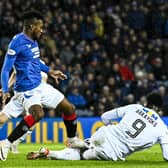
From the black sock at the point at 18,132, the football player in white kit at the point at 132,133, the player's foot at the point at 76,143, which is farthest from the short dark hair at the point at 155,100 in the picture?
the black sock at the point at 18,132

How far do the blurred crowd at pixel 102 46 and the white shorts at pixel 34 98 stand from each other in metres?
9.16

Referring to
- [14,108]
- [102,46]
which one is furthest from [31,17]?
[102,46]

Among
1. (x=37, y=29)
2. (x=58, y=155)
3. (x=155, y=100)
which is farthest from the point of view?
(x=37, y=29)

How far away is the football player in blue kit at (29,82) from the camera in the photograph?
11.2 m

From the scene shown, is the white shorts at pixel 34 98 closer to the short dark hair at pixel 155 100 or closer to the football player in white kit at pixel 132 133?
the football player in white kit at pixel 132 133

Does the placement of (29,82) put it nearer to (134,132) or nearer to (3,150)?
(3,150)

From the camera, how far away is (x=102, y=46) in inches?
976

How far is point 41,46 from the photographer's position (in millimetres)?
23000

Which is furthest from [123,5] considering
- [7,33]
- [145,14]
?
[7,33]

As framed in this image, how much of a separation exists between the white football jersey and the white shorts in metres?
1.06

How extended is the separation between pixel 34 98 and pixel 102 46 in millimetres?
13359

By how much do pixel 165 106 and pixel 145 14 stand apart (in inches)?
212

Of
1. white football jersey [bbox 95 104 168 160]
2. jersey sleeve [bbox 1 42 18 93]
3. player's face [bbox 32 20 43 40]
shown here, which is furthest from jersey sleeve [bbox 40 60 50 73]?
white football jersey [bbox 95 104 168 160]

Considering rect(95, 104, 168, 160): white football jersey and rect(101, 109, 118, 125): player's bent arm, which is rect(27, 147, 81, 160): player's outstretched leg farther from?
rect(101, 109, 118, 125): player's bent arm
